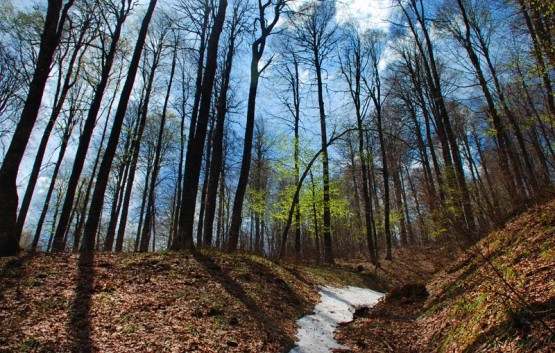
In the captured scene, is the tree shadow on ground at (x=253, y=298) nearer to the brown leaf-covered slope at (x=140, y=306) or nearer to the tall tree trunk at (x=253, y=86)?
the brown leaf-covered slope at (x=140, y=306)

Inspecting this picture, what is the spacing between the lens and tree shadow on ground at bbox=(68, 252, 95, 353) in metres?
3.68

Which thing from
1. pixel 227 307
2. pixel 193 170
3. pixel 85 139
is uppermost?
pixel 85 139

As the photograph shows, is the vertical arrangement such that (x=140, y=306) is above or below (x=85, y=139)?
below

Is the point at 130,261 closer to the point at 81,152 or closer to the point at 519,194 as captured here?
the point at 81,152

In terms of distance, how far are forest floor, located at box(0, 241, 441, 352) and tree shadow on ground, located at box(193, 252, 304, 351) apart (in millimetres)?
25

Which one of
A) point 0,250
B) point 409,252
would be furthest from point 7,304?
point 409,252

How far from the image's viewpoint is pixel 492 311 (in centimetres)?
362

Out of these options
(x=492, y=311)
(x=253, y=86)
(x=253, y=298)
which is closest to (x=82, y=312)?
(x=253, y=298)

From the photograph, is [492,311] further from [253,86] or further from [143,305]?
[253,86]

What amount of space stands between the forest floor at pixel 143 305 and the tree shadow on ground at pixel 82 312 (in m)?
0.01

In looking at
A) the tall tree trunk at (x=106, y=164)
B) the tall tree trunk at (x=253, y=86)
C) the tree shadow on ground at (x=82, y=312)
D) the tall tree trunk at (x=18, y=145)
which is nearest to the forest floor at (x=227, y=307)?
the tree shadow on ground at (x=82, y=312)

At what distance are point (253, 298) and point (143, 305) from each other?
2364mm

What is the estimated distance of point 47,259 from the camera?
250 inches

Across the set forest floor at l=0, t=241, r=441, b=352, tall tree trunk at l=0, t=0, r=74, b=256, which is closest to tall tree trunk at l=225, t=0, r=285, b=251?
forest floor at l=0, t=241, r=441, b=352
